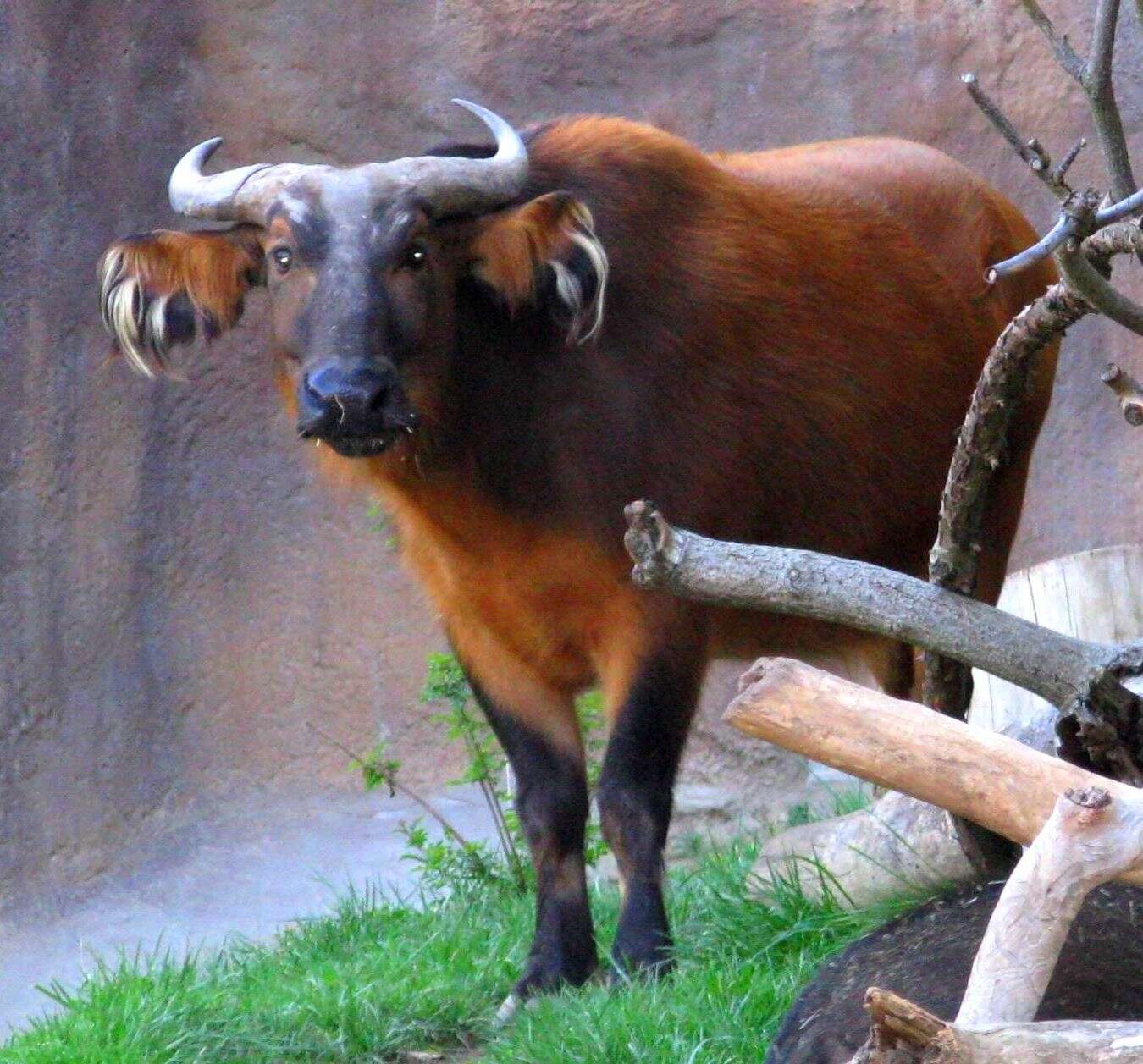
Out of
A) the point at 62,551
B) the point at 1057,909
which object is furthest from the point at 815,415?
the point at 62,551

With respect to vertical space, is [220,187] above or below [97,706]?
above

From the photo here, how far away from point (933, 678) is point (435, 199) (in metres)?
A: 1.81

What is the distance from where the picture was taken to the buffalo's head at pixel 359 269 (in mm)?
4605

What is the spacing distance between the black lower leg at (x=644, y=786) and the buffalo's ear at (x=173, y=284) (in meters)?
1.52

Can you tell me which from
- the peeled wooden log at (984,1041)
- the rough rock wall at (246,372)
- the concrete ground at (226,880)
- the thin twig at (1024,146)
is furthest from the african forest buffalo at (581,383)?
the rough rock wall at (246,372)

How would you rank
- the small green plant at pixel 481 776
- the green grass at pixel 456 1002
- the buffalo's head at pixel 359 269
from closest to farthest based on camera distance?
the green grass at pixel 456 1002
the buffalo's head at pixel 359 269
the small green plant at pixel 481 776

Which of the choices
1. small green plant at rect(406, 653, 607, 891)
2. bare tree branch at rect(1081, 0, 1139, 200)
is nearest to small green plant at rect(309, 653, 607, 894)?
small green plant at rect(406, 653, 607, 891)

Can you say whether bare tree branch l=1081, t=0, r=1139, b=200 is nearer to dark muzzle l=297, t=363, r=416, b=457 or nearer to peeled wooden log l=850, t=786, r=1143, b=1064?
peeled wooden log l=850, t=786, r=1143, b=1064

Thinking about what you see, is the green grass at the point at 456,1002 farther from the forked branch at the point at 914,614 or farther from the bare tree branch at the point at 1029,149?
the bare tree branch at the point at 1029,149

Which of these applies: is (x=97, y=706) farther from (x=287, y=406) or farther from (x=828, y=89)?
(x=828, y=89)

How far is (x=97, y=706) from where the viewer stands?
27.6 ft

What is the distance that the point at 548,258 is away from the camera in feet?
15.9

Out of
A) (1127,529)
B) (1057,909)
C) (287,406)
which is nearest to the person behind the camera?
(1057,909)

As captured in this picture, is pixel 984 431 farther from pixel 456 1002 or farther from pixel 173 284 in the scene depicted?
pixel 173 284
